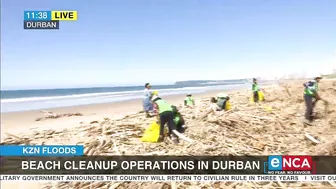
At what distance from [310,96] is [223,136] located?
3.24ft

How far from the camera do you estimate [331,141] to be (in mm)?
2664

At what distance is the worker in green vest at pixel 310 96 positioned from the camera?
295 cm

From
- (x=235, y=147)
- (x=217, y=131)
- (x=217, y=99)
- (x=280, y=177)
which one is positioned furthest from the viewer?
(x=217, y=99)

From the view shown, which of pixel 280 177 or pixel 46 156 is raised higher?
pixel 46 156

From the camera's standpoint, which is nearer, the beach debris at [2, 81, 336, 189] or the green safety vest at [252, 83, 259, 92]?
the beach debris at [2, 81, 336, 189]

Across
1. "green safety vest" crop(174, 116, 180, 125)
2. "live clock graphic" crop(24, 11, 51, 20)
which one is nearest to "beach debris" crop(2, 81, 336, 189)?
"green safety vest" crop(174, 116, 180, 125)

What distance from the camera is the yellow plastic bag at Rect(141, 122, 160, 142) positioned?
291 cm

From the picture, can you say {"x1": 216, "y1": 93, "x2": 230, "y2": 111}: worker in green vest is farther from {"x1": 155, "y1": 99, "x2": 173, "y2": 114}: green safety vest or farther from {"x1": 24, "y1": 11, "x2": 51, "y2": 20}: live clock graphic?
{"x1": 24, "y1": 11, "x2": 51, "y2": 20}: live clock graphic

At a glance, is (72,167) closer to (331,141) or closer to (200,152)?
(200,152)

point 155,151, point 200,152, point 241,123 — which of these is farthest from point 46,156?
point 241,123

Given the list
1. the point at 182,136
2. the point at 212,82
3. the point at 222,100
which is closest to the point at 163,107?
the point at 182,136

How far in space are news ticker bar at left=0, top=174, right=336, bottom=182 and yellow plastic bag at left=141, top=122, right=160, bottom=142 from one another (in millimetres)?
418

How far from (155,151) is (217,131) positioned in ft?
2.20

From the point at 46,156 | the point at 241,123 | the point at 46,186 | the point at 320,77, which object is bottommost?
the point at 46,186
